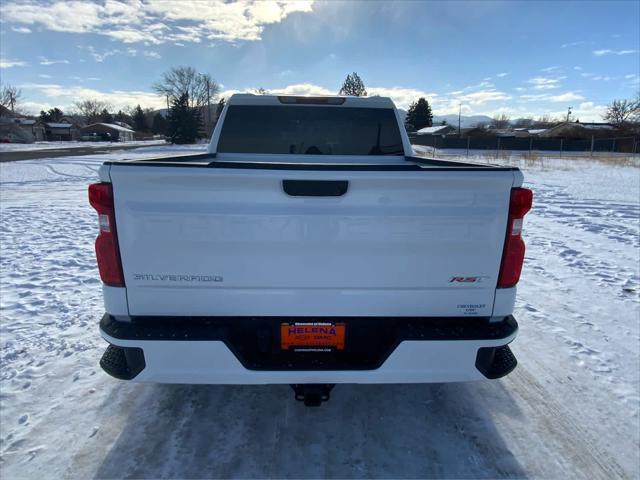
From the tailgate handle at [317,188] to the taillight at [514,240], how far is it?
3.08 ft

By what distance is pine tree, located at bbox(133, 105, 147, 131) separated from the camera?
11231 centimetres

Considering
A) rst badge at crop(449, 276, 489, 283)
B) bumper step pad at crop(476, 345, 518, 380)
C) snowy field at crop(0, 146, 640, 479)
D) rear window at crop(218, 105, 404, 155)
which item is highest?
rear window at crop(218, 105, 404, 155)

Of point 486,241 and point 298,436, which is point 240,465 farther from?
point 486,241

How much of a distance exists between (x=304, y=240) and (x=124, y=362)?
1315 mm

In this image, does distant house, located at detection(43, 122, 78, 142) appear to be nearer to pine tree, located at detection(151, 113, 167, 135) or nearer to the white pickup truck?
pine tree, located at detection(151, 113, 167, 135)

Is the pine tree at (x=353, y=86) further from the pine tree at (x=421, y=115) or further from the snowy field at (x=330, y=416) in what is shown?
the snowy field at (x=330, y=416)

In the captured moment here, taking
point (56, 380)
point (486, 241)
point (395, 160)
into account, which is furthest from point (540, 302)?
point (56, 380)

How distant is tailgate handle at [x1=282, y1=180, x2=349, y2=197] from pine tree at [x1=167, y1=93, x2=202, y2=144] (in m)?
59.2

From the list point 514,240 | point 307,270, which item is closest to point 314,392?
point 307,270

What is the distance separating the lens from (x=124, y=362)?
2352 millimetres

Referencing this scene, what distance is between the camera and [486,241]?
2.20 meters

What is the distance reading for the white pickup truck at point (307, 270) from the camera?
2096 mm

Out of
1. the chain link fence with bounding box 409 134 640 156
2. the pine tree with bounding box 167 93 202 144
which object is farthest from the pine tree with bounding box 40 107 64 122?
the chain link fence with bounding box 409 134 640 156

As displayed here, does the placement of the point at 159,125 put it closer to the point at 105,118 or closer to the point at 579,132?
the point at 105,118
